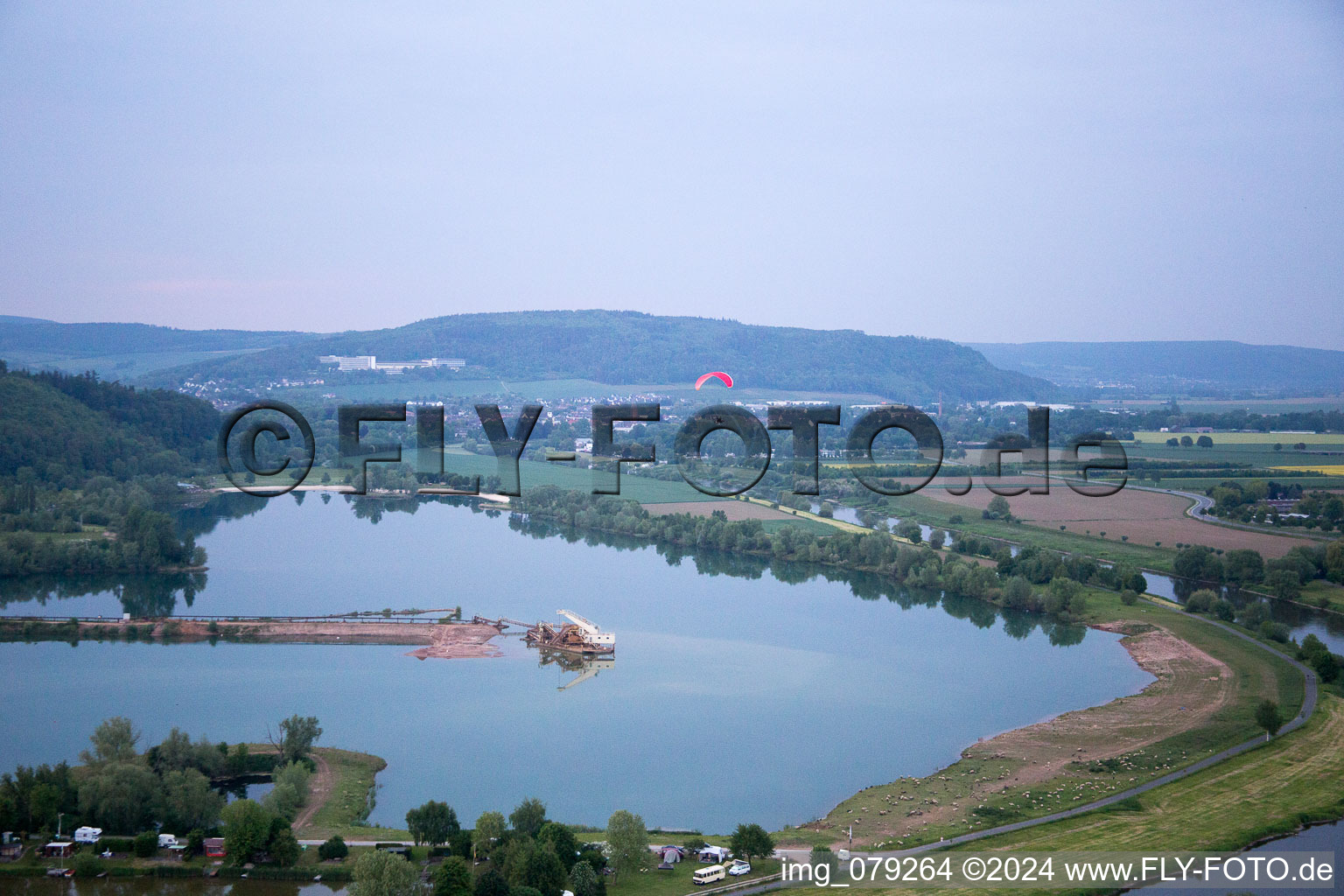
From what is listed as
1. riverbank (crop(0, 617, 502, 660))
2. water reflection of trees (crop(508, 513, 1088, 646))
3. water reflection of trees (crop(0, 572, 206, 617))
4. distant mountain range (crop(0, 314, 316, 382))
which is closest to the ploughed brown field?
water reflection of trees (crop(508, 513, 1088, 646))

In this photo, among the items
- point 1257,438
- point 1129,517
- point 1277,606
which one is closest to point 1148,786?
point 1277,606

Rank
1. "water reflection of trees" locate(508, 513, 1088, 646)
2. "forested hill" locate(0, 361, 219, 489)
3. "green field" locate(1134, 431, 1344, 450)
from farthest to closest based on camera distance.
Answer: "green field" locate(1134, 431, 1344, 450), "forested hill" locate(0, 361, 219, 489), "water reflection of trees" locate(508, 513, 1088, 646)

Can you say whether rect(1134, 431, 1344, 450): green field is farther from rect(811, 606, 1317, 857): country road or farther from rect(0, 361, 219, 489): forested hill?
rect(0, 361, 219, 489): forested hill

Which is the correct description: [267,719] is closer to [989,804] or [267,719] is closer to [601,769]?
[601,769]

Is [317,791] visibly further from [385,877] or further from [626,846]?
[626,846]

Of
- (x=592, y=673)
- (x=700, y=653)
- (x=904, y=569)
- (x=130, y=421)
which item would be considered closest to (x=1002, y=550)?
(x=904, y=569)

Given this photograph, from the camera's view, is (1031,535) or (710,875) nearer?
(710,875)
